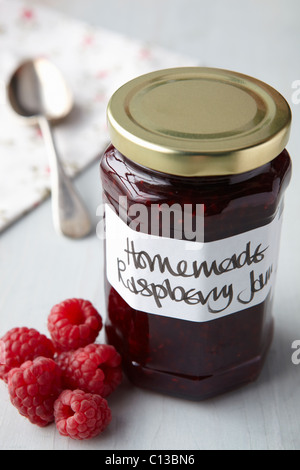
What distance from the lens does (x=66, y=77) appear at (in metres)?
1.45

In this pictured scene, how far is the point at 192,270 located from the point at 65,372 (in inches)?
8.0

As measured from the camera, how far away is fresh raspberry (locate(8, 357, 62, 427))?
29.3 inches

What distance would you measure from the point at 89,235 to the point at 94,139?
26 cm

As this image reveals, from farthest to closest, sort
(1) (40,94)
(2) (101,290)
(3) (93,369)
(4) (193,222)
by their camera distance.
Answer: (1) (40,94), (2) (101,290), (3) (93,369), (4) (193,222)

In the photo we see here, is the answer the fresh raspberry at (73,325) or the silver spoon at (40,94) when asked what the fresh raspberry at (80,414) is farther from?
the silver spoon at (40,94)

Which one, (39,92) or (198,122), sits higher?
(198,122)

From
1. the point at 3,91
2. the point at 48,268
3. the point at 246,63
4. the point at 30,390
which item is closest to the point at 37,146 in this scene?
the point at 3,91

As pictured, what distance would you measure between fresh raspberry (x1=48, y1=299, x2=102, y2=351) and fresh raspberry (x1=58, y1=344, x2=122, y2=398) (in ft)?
0.05

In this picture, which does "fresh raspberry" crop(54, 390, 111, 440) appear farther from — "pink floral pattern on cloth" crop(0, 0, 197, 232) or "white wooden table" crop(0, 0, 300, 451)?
"pink floral pattern on cloth" crop(0, 0, 197, 232)

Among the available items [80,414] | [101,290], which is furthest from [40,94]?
[80,414]

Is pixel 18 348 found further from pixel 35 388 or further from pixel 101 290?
pixel 101 290

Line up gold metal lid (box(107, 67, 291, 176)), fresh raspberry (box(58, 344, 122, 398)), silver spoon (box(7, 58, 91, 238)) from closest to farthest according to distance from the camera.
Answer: gold metal lid (box(107, 67, 291, 176)) → fresh raspberry (box(58, 344, 122, 398)) → silver spoon (box(7, 58, 91, 238))

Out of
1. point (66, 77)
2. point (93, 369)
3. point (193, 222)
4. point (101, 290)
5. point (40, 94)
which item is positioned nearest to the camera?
point (193, 222)

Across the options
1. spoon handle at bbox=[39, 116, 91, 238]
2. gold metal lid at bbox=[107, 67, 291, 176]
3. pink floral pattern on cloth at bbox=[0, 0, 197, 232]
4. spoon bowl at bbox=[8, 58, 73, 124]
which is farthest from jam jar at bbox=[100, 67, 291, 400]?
spoon bowl at bbox=[8, 58, 73, 124]
